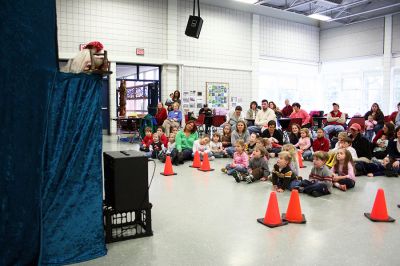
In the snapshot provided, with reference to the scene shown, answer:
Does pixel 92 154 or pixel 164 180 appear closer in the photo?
pixel 92 154

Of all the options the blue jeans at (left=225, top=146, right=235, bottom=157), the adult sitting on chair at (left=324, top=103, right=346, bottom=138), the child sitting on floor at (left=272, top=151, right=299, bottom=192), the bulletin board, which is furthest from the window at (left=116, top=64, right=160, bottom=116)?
the child sitting on floor at (left=272, top=151, right=299, bottom=192)

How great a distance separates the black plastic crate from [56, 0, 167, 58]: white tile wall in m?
10.5

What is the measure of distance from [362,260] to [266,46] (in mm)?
15425

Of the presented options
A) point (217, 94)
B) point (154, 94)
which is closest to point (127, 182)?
point (154, 94)

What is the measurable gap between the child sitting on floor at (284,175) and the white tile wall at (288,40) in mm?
12731

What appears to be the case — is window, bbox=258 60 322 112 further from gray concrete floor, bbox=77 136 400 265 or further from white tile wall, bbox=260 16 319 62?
gray concrete floor, bbox=77 136 400 265

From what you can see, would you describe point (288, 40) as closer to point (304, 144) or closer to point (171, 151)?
point (304, 144)

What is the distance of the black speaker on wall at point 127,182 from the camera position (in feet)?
10.1

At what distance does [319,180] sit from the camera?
501 cm

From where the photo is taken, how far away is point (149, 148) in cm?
871

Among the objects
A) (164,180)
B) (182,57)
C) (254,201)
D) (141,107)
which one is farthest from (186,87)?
(254,201)

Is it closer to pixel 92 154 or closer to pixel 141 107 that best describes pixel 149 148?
pixel 92 154

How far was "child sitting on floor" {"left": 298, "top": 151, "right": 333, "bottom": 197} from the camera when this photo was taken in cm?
479

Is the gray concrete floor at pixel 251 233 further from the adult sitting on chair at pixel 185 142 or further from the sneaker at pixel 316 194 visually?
the adult sitting on chair at pixel 185 142
